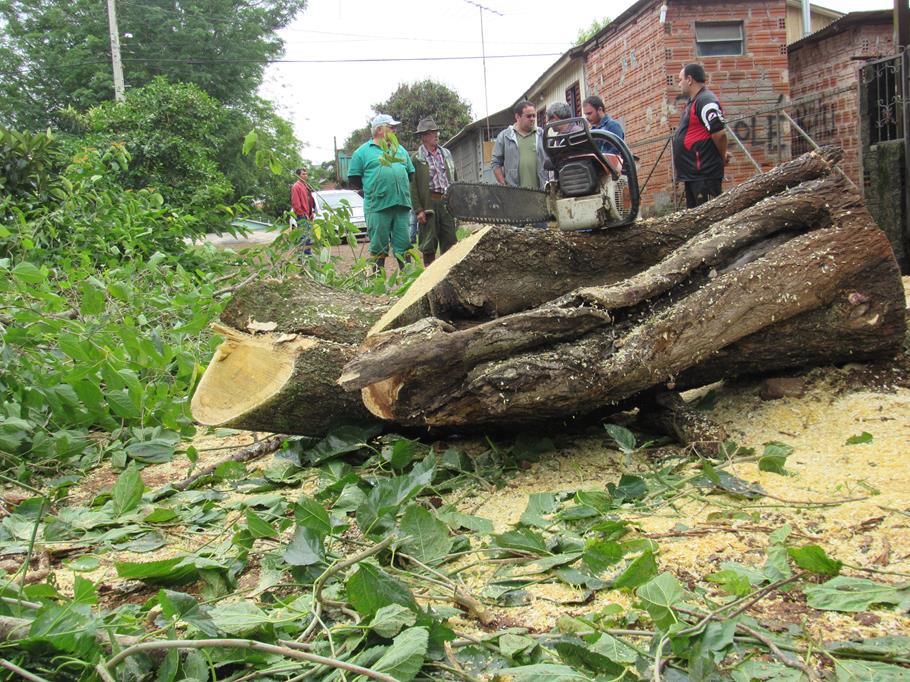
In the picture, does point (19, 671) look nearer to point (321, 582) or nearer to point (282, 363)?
point (321, 582)

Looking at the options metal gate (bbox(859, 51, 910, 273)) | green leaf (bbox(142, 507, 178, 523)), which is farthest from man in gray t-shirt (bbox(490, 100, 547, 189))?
green leaf (bbox(142, 507, 178, 523))

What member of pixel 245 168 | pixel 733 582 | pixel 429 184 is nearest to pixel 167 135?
pixel 245 168

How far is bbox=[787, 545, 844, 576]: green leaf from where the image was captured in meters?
1.46

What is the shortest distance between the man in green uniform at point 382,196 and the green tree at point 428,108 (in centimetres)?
3030

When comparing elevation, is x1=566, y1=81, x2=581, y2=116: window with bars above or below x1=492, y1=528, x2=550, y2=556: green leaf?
above

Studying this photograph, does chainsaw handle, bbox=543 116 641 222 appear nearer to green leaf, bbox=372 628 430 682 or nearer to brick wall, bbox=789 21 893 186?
green leaf, bbox=372 628 430 682

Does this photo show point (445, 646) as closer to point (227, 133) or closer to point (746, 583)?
point (746, 583)

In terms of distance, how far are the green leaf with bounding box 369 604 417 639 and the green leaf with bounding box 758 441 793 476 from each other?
4.25 feet

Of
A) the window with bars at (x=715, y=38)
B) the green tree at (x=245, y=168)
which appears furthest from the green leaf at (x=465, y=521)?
the green tree at (x=245, y=168)

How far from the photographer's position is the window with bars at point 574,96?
18.1 m

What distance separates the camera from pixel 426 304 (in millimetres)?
2801

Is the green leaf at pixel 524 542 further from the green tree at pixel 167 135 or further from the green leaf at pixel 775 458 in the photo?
the green tree at pixel 167 135

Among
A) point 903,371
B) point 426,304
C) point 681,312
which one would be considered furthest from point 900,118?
point 426,304

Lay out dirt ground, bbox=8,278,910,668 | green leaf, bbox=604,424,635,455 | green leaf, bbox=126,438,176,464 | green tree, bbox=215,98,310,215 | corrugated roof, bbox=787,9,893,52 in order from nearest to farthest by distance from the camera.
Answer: dirt ground, bbox=8,278,910,668, green leaf, bbox=604,424,635,455, green leaf, bbox=126,438,176,464, corrugated roof, bbox=787,9,893,52, green tree, bbox=215,98,310,215
